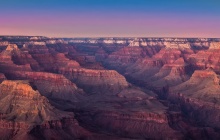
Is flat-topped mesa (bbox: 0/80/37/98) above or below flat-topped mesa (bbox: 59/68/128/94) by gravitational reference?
above

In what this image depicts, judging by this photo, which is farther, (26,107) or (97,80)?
(97,80)

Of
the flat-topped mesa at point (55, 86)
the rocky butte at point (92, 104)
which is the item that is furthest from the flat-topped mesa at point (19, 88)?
the flat-topped mesa at point (55, 86)

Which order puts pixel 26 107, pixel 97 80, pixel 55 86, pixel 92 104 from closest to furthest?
pixel 26 107 < pixel 92 104 < pixel 55 86 < pixel 97 80

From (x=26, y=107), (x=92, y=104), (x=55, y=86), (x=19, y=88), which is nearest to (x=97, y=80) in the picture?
(x=55, y=86)

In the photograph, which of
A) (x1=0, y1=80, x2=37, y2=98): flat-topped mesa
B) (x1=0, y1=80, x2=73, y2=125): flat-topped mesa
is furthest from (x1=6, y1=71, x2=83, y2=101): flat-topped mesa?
(x1=0, y1=80, x2=73, y2=125): flat-topped mesa

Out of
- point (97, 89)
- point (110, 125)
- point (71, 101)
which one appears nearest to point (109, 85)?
point (97, 89)

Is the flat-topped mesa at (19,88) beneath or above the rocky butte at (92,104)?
above

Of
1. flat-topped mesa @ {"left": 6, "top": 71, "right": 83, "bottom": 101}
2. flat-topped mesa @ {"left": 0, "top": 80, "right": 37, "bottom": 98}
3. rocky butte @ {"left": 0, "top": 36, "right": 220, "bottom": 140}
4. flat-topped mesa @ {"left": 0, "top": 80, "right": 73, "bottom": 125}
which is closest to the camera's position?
flat-topped mesa @ {"left": 0, "top": 80, "right": 73, "bottom": 125}

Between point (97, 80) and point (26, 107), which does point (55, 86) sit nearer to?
point (97, 80)

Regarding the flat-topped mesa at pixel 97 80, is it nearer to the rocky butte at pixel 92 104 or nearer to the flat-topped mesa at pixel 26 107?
the rocky butte at pixel 92 104

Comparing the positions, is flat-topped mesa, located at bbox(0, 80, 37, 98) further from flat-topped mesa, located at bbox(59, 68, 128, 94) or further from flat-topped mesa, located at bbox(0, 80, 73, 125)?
flat-topped mesa, located at bbox(59, 68, 128, 94)

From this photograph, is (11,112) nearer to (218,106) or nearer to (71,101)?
(71,101)
